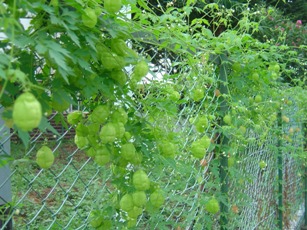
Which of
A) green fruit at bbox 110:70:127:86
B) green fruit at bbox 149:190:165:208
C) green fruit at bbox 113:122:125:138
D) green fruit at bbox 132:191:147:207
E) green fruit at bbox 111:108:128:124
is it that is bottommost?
green fruit at bbox 149:190:165:208

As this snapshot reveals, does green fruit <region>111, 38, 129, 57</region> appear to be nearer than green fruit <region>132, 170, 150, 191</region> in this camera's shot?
Yes

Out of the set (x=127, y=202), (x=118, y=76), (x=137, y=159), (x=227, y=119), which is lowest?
(x=227, y=119)

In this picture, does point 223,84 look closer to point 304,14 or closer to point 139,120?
point 139,120

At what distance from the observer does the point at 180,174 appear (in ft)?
7.41

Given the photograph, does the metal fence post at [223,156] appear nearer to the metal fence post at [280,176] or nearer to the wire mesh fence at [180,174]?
the wire mesh fence at [180,174]

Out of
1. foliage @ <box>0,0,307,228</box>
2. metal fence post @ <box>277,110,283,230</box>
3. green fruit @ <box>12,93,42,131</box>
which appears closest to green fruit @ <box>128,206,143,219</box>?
foliage @ <box>0,0,307,228</box>

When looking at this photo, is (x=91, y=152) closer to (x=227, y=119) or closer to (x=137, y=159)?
(x=137, y=159)

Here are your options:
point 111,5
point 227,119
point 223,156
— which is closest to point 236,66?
point 227,119

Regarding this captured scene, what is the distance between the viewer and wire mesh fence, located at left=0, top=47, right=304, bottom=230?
5.19ft

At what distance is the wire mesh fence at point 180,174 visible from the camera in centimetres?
158

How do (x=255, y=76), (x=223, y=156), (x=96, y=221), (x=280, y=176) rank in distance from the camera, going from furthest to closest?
(x=280, y=176) → (x=255, y=76) → (x=223, y=156) → (x=96, y=221)

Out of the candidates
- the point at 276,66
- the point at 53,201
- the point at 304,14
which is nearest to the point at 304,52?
the point at 304,14

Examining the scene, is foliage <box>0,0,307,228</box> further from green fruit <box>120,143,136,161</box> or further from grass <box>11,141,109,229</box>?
grass <box>11,141,109,229</box>

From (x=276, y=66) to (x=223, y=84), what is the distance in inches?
22.1
